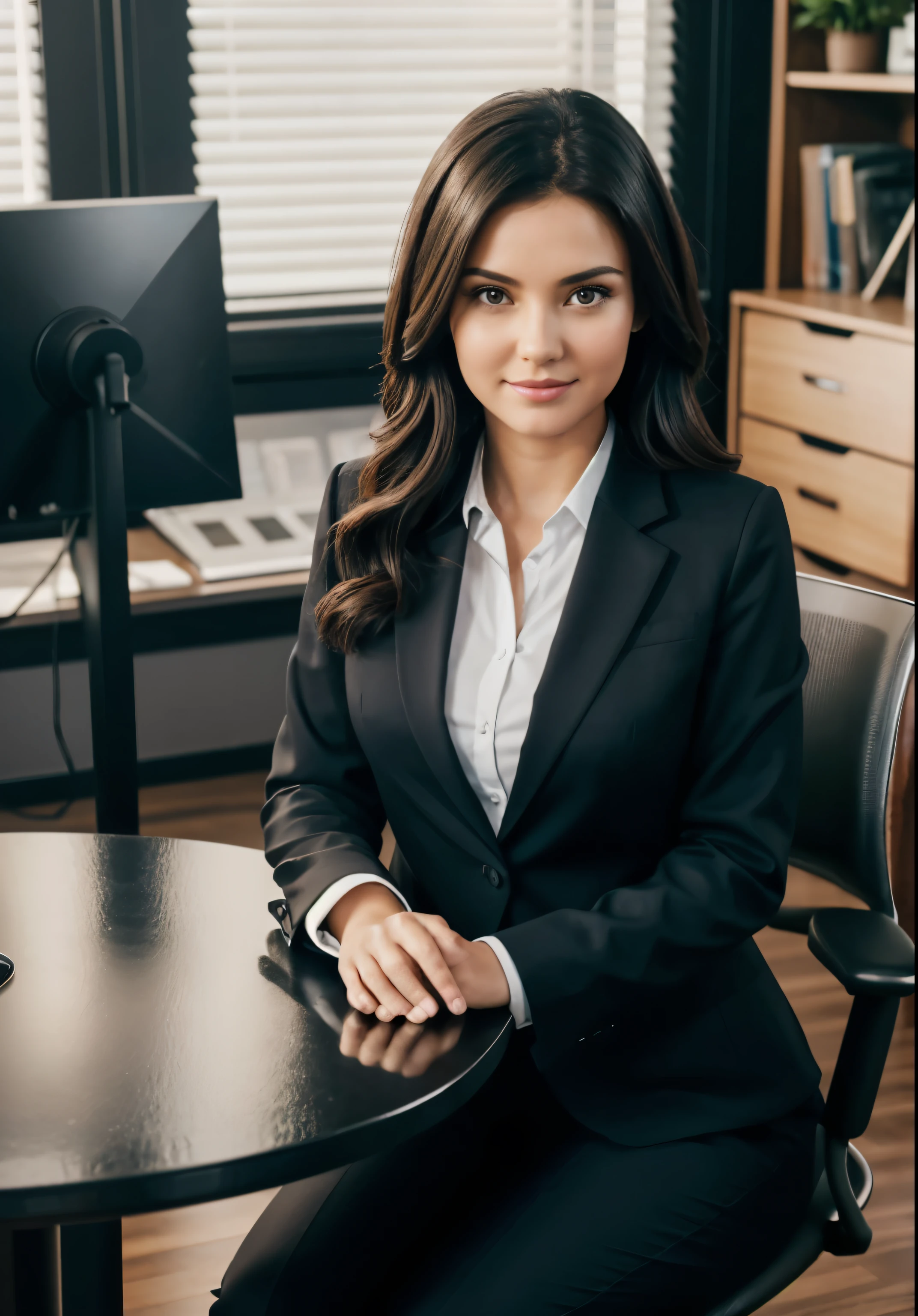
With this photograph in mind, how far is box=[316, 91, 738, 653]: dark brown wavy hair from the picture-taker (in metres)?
1.21

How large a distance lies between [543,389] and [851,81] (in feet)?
8.63

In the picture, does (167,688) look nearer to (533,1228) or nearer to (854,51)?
(854,51)

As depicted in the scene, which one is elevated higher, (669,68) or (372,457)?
(669,68)

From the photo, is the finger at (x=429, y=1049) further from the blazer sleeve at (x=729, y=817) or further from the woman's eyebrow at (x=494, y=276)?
the woman's eyebrow at (x=494, y=276)

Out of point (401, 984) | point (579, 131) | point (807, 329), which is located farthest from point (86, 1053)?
point (807, 329)

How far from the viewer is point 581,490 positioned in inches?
53.5

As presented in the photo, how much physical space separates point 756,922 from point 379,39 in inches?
114

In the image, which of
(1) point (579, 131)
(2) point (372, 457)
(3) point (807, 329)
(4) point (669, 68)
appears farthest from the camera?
(4) point (669, 68)

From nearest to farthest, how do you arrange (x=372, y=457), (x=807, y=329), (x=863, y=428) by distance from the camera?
(x=372, y=457), (x=863, y=428), (x=807, y=329)

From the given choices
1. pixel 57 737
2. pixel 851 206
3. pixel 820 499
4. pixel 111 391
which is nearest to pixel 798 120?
pixel 851 206

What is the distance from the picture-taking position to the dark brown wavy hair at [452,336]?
121 cm

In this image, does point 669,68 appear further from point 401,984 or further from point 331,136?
point 401,984

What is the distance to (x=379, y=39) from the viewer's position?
3504mm

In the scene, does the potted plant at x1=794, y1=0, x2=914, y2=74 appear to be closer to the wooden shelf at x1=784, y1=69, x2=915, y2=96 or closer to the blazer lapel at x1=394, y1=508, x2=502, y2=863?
the wooden shelf at x1=784, y1=69, x2=915, y2=96
